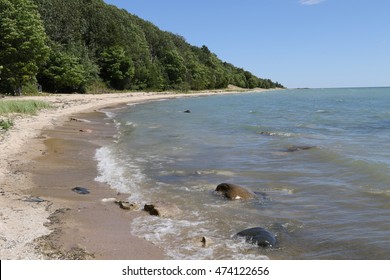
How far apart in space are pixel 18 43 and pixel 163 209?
4035 cm

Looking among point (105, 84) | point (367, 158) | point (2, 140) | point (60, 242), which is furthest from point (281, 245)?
point (105, 84)

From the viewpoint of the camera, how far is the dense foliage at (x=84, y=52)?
→ 1708 inches

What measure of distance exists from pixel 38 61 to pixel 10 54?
158 inches

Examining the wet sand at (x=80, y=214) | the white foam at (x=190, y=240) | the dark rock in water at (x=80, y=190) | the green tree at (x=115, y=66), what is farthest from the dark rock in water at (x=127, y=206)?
the green tree at (x=115, y=66)

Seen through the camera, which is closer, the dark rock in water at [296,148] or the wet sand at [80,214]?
the wet sand at [80,214]

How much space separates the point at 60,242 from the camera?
23.0 ft

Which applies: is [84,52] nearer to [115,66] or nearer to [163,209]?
[115,66]

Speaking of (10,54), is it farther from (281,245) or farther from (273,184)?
(281,245)

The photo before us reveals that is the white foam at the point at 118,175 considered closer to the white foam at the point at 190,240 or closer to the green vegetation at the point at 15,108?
the white foam at the point at 190,240

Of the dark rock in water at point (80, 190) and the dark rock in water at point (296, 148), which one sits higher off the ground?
the dark rock in water at point (296, 148)

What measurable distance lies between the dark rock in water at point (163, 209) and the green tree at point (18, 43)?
3880 cm

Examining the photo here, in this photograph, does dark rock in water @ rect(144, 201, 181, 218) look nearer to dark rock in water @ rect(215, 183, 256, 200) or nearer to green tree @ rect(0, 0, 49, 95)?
dark rock in water @ rect(215, 183, 256, 200)

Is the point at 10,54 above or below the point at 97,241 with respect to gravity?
above
